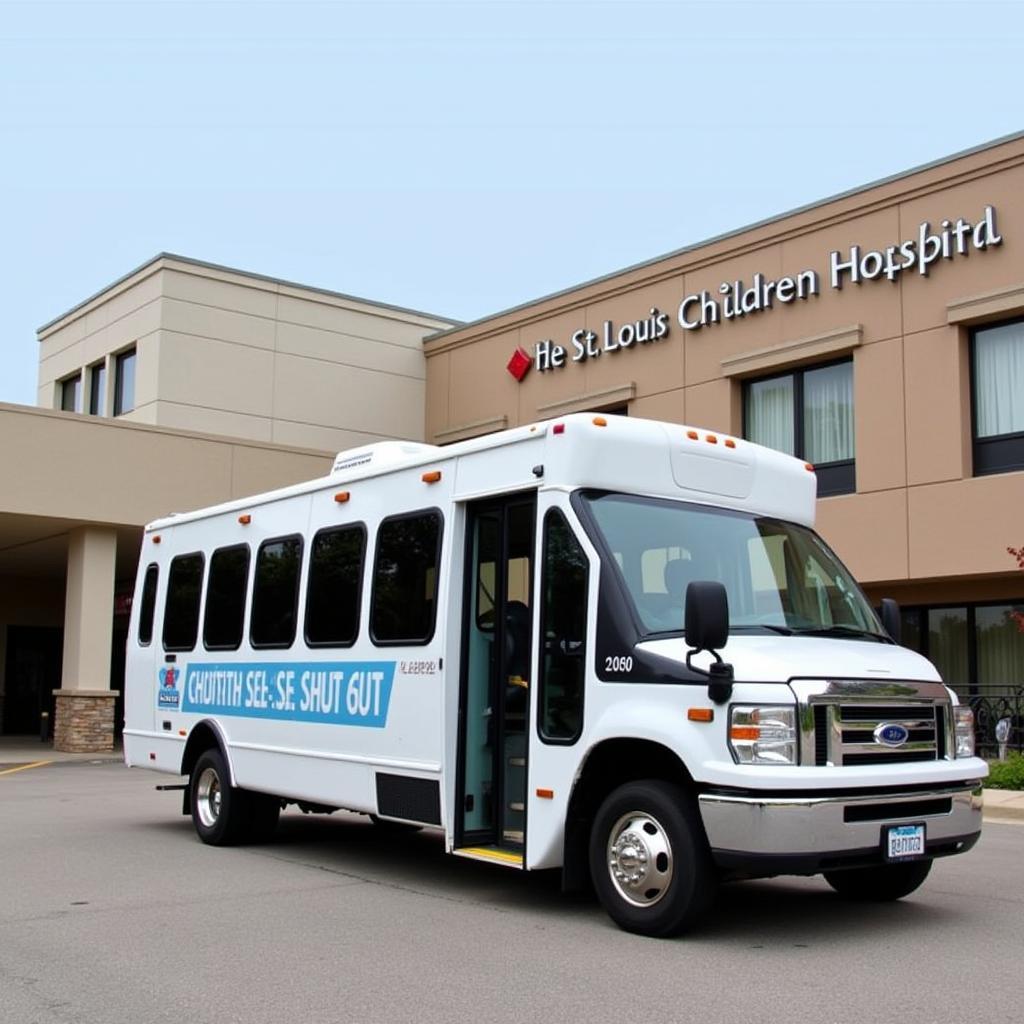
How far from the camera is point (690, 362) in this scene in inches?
987

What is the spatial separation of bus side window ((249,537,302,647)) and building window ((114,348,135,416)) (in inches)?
861

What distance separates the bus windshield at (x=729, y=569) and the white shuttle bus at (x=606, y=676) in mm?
Result: 18

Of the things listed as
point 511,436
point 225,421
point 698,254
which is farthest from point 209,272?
point 511,436

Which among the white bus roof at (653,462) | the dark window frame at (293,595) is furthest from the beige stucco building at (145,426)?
the white bus roof at (653,462)

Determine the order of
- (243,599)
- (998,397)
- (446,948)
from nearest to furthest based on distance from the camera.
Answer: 1. (446,948)
2. (243,599)
3. (998,397)

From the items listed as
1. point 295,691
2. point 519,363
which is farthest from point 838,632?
point 519,363

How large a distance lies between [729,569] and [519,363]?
21107 millimetres

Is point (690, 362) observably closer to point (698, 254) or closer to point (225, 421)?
point (698, 254)

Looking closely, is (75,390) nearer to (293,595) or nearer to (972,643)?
(972,643)

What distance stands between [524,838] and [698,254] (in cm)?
1872

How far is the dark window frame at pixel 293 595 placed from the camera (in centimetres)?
1056

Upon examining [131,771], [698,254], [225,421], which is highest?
[698,254]

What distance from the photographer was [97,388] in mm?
33688

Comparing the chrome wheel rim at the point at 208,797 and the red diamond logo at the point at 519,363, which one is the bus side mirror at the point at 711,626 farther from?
the red diamond logo at the point at 519,363
